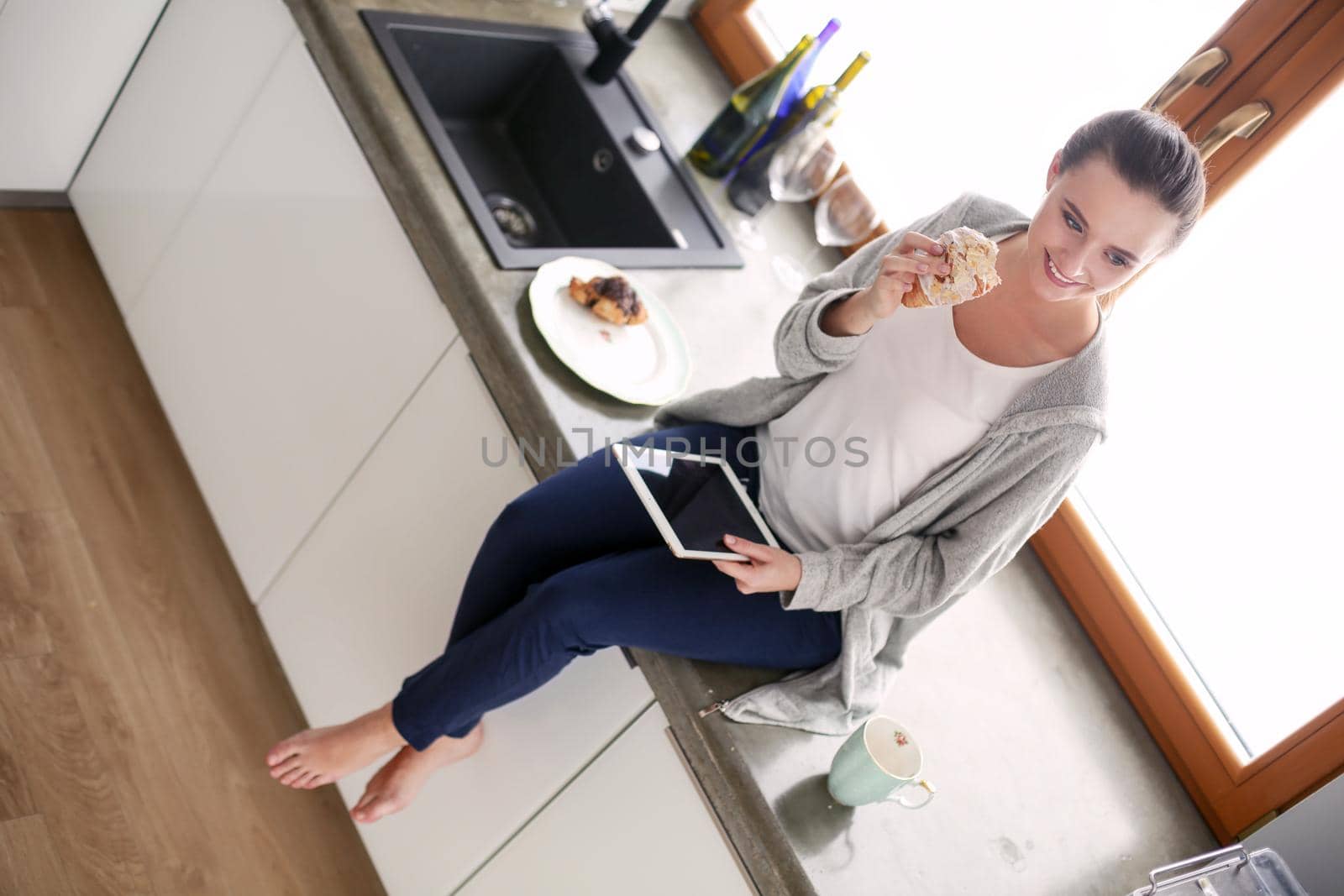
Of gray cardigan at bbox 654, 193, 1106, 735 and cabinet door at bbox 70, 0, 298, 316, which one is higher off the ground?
cabinet door at bbox 70, 0, 298, 316

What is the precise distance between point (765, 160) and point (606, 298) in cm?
51

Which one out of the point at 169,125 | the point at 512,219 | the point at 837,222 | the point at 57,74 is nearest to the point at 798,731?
the point at 837,222

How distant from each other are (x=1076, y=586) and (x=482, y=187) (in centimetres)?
121

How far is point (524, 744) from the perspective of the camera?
1354 mm

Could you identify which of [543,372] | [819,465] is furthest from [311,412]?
[819,465]

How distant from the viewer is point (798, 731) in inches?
48.1

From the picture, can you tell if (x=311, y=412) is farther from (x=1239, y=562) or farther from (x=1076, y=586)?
(x=1239, y=562)

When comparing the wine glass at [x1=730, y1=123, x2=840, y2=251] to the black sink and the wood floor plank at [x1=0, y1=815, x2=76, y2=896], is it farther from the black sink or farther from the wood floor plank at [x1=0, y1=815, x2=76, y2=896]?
the wood floor plank at [x1=0, y1=815, x2=76, y2=896]

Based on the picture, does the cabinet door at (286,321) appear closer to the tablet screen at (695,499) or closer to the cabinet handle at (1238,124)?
the tablet screen at (695,499)

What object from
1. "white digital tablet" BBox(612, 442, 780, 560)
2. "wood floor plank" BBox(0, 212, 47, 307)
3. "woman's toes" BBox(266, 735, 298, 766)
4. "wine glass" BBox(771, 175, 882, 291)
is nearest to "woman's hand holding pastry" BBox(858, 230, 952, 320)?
"white digital tablet" BBox(612, 442, 780, 560)

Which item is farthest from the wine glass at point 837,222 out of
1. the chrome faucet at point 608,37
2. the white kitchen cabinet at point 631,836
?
the white kitchen cabinet at point 631,836

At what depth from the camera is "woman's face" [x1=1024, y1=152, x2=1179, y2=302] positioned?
0.99 metres

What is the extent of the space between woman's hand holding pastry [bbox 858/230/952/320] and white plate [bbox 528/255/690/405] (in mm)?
413

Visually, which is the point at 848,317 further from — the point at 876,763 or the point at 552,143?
the point at 552,143
